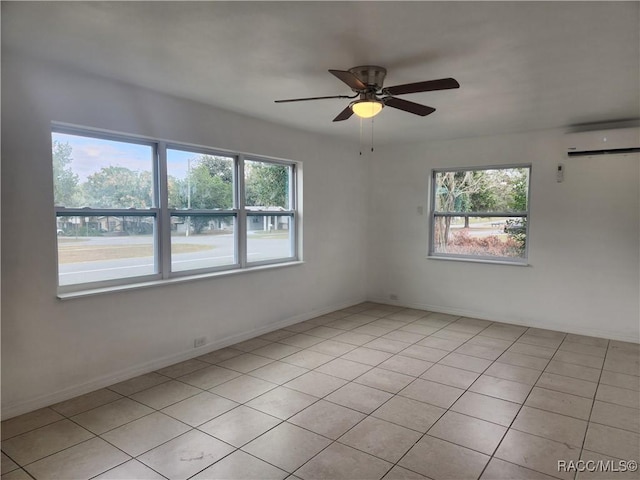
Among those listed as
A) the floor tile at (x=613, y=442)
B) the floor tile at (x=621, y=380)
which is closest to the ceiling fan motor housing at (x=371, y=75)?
the floor tile at (x=613, y=442)

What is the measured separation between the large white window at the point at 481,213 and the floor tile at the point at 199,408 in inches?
149

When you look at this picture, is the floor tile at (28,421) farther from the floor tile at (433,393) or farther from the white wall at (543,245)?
the white wall at (543,245)

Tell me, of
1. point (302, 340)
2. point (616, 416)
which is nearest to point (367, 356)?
point (302, 340)

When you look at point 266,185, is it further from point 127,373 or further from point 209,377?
point 127,373

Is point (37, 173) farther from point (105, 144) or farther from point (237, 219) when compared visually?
point (237, 219)

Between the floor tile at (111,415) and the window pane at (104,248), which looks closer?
the floor tile at (111,415)

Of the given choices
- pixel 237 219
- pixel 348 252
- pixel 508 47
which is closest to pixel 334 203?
pixel 348 252

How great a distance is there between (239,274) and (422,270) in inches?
110

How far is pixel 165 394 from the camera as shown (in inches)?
121

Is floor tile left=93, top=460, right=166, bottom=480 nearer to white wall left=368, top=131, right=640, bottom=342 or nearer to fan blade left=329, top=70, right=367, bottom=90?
fan blade left=329, top=70, right=367, bottom=90

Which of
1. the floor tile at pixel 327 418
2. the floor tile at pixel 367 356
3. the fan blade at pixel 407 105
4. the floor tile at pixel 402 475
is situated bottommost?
the floor tile at pixel 402 475

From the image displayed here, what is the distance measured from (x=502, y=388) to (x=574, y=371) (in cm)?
88

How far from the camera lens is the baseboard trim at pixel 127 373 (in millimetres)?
2768

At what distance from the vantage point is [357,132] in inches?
200
